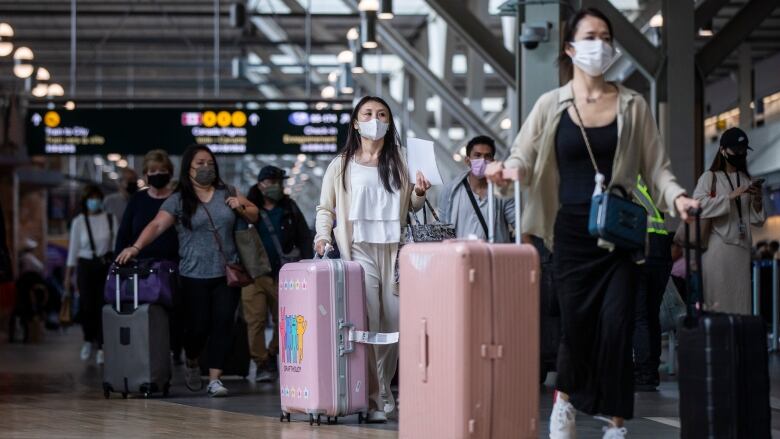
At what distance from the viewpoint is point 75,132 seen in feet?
67.8

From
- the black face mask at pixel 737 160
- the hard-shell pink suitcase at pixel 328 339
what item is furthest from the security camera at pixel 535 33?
the hard-shell pink suitcase at pixel 328 339

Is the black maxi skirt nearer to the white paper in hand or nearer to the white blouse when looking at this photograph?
the white paper in hand

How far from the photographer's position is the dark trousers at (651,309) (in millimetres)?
10102

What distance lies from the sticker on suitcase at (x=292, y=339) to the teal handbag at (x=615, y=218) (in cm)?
244

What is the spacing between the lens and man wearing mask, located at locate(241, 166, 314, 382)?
37.7ft

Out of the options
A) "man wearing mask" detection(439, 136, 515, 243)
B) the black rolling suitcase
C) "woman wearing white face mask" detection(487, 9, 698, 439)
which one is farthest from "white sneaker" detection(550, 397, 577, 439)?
"man wearing mask" detection(439, 136, 515, 243)

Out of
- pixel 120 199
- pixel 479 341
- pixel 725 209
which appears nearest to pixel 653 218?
pixel 725 209

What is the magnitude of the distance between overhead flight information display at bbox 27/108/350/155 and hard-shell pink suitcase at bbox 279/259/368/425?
12923mm

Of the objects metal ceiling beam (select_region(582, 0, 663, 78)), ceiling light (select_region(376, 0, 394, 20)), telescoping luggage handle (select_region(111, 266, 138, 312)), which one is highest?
ceiling light (select_region(376, 0, 394, 20))

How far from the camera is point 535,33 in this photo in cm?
1255

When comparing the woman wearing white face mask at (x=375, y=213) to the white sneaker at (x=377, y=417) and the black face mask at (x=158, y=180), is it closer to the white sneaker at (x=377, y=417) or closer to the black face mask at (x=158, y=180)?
the white sneaker at (x=377, y=417)

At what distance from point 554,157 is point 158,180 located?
5.40 m

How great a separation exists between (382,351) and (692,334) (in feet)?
8.57

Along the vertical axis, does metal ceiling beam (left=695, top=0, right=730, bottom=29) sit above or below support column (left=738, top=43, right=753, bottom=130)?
below
